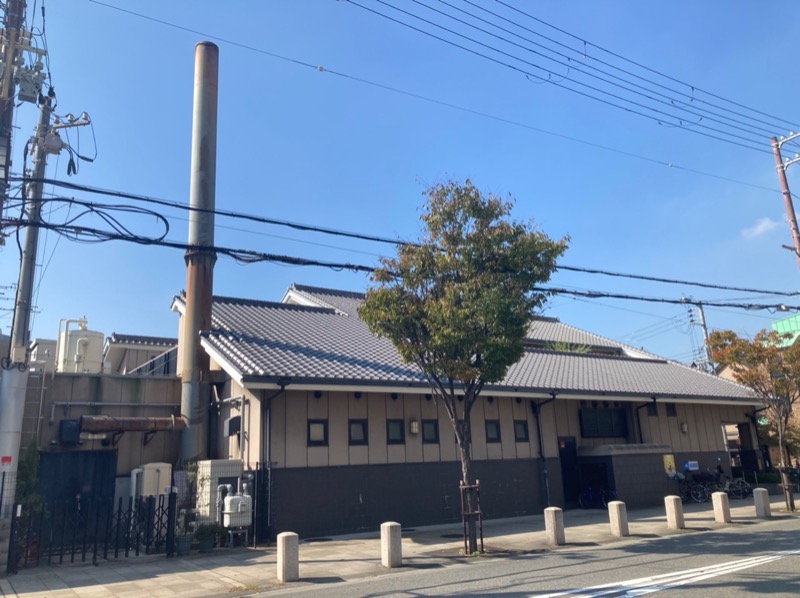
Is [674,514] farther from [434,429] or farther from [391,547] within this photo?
[391,547]

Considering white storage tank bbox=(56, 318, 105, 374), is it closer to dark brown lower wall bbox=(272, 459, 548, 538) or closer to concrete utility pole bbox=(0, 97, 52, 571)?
concrete utility pole bbox=(0, 97, 52, 571)

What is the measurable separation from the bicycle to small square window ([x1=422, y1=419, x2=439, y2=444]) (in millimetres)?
6318

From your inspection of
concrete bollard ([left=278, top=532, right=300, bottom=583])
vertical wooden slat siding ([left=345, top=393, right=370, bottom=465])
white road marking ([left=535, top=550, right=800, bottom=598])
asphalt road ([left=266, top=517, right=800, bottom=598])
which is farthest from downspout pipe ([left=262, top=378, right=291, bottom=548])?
white road marking ([left=535, top=550, right=800, bottom=598])

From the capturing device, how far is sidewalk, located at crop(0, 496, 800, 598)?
10289mm

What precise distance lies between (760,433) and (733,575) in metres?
22.3

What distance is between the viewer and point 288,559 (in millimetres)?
10656

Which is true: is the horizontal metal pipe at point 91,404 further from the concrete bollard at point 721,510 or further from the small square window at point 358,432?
the concrete bollard at point 721,510

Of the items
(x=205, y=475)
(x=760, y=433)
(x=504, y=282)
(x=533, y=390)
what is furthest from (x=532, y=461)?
(x=760, y=433)

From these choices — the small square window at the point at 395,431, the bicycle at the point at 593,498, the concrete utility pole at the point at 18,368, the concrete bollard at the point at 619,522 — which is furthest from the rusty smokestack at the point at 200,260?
the bicycle at the point at 593,498

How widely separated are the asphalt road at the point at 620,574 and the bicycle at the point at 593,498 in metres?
7.23

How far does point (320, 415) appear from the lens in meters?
16.2

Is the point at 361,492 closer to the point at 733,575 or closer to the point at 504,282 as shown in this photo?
the point at 504,282

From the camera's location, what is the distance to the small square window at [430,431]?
17.8 metres

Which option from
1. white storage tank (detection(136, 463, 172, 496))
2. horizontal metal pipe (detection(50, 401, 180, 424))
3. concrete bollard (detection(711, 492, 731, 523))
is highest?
horizontal metal pipe (detection(50, 401, 180, 424))
